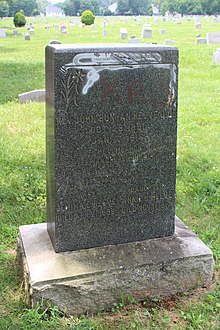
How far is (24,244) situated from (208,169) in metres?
2.98

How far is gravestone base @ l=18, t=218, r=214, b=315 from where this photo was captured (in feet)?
9.88

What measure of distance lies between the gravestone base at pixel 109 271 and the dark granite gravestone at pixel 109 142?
4.2 inches

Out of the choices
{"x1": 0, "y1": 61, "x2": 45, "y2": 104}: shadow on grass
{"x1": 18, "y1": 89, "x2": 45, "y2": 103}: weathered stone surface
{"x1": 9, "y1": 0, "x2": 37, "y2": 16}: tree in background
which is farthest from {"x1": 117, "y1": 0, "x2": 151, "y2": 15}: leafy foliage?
{"x1": 18, "y1": 89, "x2": 45, "y2": 103}: weathered stone surface

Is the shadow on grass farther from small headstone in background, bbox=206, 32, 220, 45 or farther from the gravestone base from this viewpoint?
small headstone in background, bbox=206, 32, 220, 45

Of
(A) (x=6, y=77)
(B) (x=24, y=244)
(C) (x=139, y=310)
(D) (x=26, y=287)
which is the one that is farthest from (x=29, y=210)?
(A) (x=6, y=77)

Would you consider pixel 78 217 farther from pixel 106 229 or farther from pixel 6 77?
pixel 6 77

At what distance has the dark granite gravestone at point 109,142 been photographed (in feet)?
9.93

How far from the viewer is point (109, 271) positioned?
10.1 feet

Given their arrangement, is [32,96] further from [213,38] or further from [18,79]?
[213,38]

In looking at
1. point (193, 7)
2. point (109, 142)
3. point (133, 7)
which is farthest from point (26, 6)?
point (109, 142)

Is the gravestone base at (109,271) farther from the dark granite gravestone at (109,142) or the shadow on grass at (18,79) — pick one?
the shadow on grass at (18,79)

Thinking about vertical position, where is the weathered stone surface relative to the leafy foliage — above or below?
above

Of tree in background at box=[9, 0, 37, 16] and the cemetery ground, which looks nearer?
the cemetery ground

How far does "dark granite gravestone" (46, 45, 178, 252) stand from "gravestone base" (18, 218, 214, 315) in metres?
0.11
